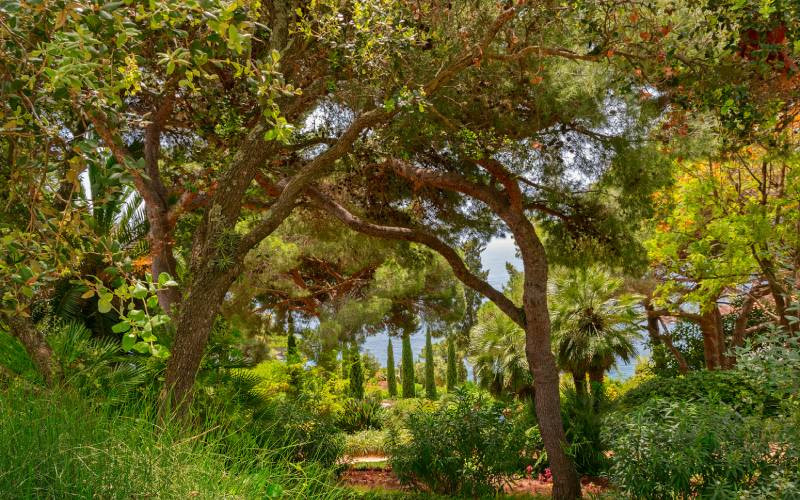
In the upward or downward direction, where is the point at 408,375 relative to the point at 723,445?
upward

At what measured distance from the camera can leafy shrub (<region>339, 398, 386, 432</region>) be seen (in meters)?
14.4

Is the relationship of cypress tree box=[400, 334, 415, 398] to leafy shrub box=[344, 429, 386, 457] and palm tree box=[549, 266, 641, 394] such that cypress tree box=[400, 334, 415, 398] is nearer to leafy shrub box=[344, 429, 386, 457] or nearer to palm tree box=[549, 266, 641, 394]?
leafy shrub box=[344, 429, 386, 457]

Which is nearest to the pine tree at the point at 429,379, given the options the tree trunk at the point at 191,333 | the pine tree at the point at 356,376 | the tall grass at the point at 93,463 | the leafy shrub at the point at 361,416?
the pine tree at the point at 356,376

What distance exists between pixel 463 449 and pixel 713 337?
8.81 metres

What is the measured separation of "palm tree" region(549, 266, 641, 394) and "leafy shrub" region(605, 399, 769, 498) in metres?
7.03

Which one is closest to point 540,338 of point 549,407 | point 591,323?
point 549,407

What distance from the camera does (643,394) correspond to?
820 cm

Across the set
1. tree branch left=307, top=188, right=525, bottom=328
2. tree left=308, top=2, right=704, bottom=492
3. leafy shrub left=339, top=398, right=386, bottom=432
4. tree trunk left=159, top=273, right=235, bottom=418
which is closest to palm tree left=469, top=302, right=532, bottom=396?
leafy shrub left=339, top=398, right=386, bottom=432

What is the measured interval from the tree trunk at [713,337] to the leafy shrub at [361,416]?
726cm

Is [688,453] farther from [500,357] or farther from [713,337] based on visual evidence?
[713,337]

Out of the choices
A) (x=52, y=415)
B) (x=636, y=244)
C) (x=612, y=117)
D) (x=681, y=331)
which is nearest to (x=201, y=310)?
(x=52, y=415)

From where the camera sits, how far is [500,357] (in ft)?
46.1

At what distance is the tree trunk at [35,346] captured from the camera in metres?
4.30

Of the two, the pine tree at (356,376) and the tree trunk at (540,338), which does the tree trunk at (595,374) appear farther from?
the pine tree at (356,376)
